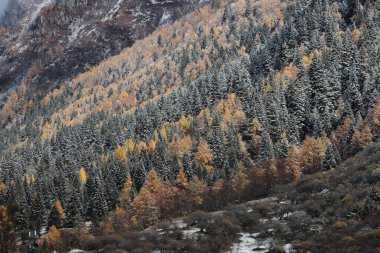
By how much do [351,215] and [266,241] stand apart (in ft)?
41.9

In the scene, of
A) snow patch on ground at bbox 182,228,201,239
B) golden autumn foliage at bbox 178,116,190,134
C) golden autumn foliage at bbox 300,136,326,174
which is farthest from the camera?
golden autumn foliage at bbox 178,116,190,134

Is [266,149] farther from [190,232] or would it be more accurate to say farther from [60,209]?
[60,209]

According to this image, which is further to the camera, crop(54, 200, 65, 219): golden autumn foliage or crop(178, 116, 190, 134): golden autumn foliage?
crop(178, 116, 190, 134): golden autumn foliage


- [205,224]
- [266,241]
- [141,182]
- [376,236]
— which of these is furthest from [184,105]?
[376,236]

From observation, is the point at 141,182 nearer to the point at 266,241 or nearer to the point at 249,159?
the point at 249,159

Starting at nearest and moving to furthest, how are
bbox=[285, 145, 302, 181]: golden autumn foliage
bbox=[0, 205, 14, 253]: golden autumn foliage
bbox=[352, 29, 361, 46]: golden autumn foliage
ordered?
bbox=[0, 205, 14, 253]: golden autumn foliage → bbox=[285, 145, 302, 181]: golden autumn foliage → bbox=[352, 29, 361, 46]: golden autumn foliage

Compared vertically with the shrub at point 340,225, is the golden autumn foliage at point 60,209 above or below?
below

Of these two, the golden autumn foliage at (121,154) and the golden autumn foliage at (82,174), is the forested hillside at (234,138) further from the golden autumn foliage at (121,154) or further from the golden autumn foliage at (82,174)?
the golden autumn foliage at (82,174)

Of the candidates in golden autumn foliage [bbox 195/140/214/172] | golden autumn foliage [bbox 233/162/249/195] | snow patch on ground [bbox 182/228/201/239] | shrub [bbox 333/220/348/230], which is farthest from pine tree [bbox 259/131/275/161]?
shrub [bbox 333/220/348/230]

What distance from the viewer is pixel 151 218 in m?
96.1

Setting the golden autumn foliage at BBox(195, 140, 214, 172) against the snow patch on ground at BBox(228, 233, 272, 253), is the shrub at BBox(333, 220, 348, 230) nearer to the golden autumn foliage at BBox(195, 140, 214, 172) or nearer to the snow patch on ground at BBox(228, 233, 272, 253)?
the snow patch on ground at BBox(228, 233, 272, 253)

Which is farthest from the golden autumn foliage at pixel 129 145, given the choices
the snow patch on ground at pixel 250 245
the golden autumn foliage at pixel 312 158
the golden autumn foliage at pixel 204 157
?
the snow patch on ground at pixel 250 245

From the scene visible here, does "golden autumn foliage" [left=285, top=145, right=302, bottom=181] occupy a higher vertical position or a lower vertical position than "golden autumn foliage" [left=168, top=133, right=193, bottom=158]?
lower

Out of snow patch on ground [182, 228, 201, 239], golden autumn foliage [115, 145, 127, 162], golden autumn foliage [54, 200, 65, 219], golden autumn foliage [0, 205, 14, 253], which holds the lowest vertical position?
golden autumn foliage [115, 145, 127, 162]
